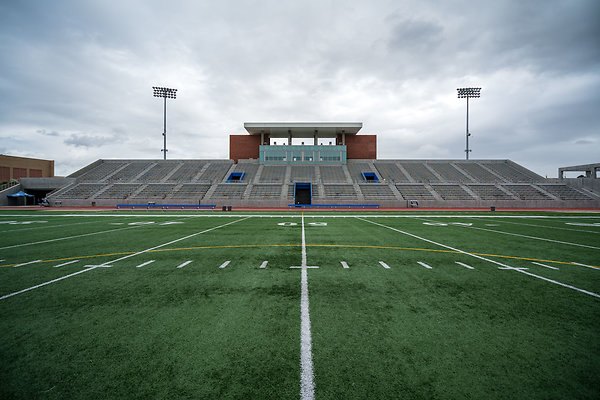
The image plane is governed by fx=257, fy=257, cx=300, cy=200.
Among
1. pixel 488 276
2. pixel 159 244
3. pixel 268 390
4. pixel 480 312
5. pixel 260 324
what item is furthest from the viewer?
pixel 159 244

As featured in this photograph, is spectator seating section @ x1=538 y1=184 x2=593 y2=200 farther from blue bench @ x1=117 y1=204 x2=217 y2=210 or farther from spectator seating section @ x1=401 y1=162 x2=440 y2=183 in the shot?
blue bench @ x1=117 y1=204 x2=217 y2=210

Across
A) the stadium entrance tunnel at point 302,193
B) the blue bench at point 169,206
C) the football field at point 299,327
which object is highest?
the stadium entrance tunnel at point 302,193

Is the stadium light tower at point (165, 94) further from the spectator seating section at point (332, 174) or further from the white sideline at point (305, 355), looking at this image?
the white sideline at point (305, 355)

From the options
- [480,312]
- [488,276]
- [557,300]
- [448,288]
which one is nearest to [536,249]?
[488,276]

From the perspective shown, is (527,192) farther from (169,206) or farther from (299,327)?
(169,206)

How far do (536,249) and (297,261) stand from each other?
8.62 metres

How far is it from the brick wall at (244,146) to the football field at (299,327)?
47354mm

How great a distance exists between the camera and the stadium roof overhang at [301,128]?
47562 mm

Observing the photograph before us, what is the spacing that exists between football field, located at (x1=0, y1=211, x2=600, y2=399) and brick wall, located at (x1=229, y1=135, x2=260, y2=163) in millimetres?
47354

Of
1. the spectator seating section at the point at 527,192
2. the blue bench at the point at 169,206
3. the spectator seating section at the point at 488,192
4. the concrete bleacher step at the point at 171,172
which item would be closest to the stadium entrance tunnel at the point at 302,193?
the blue bench at the point at 169,206

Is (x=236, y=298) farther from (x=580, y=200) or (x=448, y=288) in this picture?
(x=580, y=200)

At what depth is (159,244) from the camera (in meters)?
9.91

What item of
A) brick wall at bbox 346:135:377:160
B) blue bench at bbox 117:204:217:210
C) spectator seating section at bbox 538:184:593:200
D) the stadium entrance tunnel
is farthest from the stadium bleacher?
brick wall at bbox 346:135:377:160

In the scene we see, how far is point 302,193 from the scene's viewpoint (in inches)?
1730
